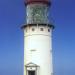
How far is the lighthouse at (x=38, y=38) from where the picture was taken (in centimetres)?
4528

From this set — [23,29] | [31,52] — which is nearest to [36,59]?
[31,52]

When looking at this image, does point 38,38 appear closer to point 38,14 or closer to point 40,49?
point 40,49

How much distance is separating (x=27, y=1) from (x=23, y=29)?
11.8ft

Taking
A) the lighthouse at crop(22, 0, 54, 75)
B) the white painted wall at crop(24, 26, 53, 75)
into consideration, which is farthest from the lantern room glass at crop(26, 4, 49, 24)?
the white painted wall at crop(24, 26, 53, 75)

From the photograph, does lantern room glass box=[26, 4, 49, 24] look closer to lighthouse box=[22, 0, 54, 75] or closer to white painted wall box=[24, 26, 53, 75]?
lighthouse box=[22, 0, 54, 75]

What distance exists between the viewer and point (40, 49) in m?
45.4

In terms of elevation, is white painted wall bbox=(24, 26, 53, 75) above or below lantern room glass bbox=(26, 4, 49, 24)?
below

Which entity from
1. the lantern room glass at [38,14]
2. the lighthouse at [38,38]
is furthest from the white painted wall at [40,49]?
the lantern room glass at [38,14]

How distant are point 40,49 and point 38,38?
4.41 ft

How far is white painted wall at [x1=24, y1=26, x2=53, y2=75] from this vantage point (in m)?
45.3

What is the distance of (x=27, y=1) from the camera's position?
45906mm

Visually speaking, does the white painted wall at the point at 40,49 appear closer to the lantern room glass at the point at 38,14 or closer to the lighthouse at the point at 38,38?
the lighthouse at the point at 38,38

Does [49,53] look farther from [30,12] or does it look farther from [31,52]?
[30,12]

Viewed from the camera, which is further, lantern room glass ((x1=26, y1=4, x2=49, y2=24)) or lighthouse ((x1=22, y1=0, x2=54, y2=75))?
lantern room glass ((x1=26, y1=4, x2=49, y2=24))
